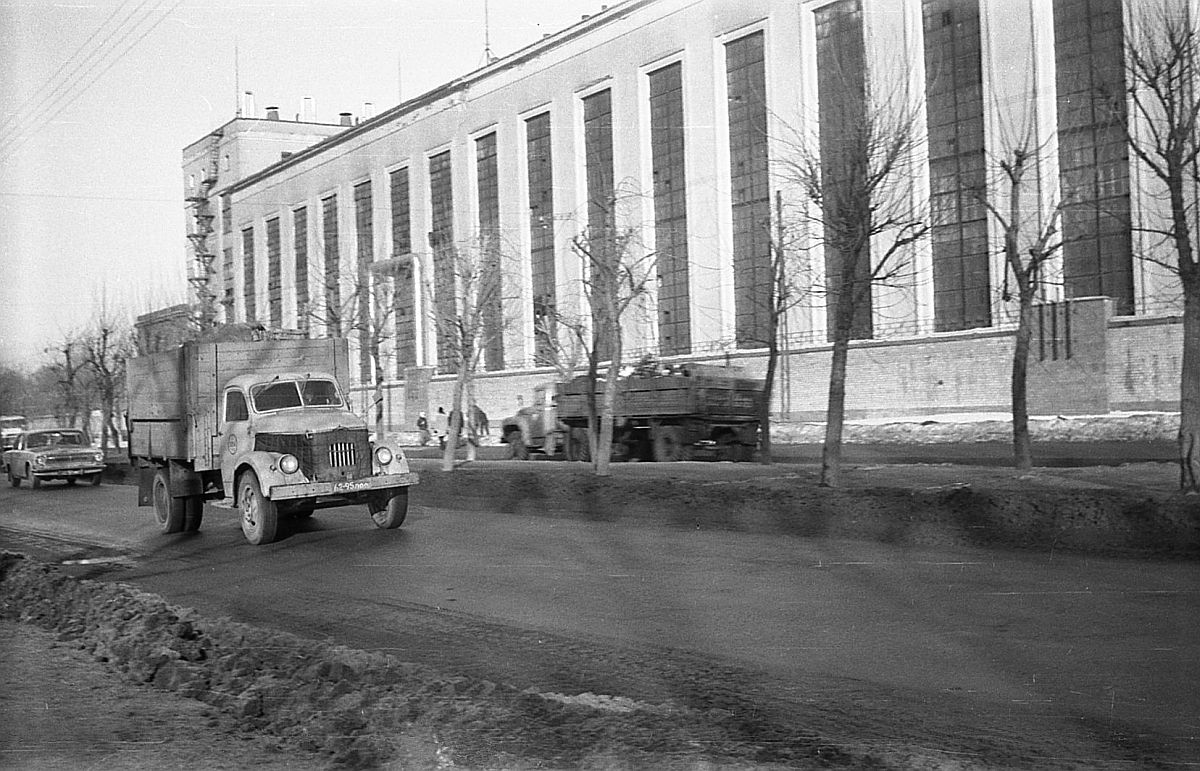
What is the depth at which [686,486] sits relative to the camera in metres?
19.0

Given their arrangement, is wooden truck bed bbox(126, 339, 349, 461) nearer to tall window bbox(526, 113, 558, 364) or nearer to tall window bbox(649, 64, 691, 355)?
tall window bbox(649, 64, 691, 355)

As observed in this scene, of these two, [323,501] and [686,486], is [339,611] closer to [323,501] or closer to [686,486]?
[323,501]

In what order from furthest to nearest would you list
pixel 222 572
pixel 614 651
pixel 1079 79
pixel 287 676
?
pixel 1079 79, pixel 222 572, pixel 614 651, pixel 287 676

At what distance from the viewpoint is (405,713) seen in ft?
20.7

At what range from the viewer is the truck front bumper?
15438 millimetres

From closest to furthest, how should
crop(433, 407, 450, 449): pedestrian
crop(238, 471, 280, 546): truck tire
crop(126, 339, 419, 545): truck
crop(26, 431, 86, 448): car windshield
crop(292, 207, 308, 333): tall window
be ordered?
crop(238, 471, 280, 546): truck tire < crop(126, 339, 419, 545): truck < crop(26, 431, 86, 448): car windshield < crop(433, 407, 450, 449): pedestrian < crop(292, 207, 308, 333): tall window

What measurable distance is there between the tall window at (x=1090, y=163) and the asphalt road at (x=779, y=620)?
14943 millimetres

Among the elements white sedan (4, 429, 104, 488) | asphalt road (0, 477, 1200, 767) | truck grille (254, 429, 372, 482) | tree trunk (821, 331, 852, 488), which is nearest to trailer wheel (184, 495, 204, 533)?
asphalt road (0, 477, 1200, 767)

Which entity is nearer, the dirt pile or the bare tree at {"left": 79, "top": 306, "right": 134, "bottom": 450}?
the dirt pile

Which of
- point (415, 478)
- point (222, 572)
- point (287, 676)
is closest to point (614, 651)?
point (287, 676)

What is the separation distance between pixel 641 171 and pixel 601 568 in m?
36.0

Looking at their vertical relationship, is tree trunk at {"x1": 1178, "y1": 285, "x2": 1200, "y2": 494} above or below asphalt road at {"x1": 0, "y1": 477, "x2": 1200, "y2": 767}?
above

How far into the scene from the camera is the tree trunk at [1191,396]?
13.9m

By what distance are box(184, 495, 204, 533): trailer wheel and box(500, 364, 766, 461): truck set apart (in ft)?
39.6
